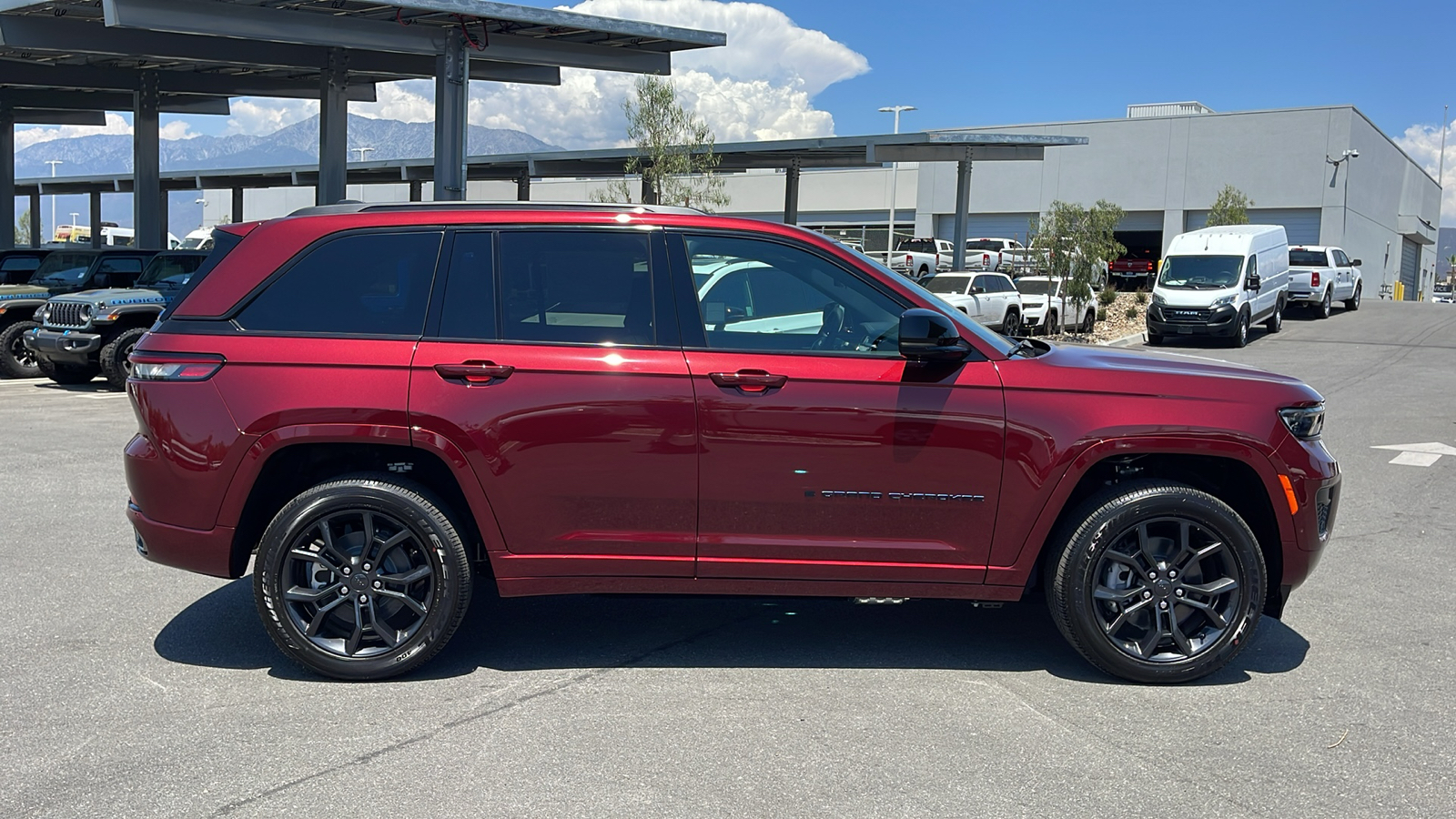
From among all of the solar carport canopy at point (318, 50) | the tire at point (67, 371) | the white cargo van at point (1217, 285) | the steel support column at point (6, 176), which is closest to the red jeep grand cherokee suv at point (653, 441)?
the tire at point (67, 371)

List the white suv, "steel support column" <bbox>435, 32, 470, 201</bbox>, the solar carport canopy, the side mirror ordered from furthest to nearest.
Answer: the white suv → "steel support column" <bbox>435, 32, 470, 201</bbox> → the solar carport canopy → the side mirror

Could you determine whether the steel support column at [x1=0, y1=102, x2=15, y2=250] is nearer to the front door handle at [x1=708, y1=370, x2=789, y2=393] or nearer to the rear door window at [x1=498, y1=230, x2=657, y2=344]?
the rear door window at [x1=498, y1=230, x2=657, y2=344]

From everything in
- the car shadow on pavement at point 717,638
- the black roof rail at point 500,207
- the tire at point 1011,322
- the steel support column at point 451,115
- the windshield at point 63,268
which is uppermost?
the steel support column at point 451,115

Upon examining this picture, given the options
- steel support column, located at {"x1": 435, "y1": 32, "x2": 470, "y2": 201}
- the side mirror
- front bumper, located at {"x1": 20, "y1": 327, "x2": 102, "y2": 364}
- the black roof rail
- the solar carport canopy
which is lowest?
front bumper, located at {"x1": 20, "y1": 327, "x2": 102, "y2": 364}

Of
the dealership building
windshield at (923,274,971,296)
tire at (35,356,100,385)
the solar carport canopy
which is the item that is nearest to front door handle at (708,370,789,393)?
tire at (35,356,100,385)

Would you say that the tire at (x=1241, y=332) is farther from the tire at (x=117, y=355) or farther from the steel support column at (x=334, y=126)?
the tire at (x=117, y=355)

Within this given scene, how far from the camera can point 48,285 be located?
17375 mm

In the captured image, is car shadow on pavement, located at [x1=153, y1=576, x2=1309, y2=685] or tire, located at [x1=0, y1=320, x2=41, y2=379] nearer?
car shadow on pavement, located at [x1=153, y1=576, x2=1309, y2=685]

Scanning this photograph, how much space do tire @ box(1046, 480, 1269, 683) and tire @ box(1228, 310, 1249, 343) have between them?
22.7 m

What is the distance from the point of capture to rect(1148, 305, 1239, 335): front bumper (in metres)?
25.4

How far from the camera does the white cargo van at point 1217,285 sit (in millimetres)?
25516

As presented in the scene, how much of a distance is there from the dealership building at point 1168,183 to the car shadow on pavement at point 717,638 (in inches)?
2111

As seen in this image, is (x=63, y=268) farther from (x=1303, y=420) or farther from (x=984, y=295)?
(x=1303, y=420)

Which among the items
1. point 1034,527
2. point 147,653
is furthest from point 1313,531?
point 147,653
